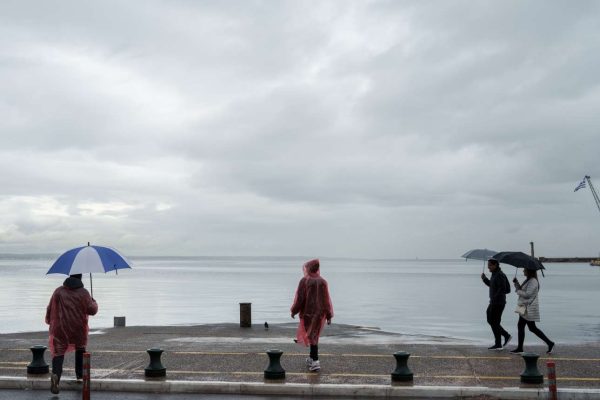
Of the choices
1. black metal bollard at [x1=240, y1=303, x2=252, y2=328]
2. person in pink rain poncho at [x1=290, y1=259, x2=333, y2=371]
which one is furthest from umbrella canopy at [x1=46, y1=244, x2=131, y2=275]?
black metal bollard at [x1=240, y1=303, x2=252, y2=328]

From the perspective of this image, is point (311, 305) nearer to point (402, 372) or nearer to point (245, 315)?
point (402, 372)

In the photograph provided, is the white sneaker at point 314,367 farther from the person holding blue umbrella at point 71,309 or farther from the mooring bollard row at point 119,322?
the mooring bollard row at point 119,322

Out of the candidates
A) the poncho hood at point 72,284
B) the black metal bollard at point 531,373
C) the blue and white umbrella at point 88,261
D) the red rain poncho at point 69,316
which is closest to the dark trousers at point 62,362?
the red rain poncho at point 69,316

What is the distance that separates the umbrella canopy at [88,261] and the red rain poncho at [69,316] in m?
0.21

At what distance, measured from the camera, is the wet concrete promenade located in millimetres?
11055

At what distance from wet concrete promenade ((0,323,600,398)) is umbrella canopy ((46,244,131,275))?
176 cm

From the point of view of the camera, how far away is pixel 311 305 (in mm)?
12133

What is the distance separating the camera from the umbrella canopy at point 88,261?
1057cm

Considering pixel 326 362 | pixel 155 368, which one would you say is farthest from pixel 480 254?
pixel 155 368

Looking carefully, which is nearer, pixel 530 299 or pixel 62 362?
pixel 62 362

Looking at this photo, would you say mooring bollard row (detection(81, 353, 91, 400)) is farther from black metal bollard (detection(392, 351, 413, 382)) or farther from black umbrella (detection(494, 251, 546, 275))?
black umbrella (detection(494, 251, 546, 275))

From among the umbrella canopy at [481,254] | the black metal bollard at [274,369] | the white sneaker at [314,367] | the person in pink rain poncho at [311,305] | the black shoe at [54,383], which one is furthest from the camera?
the umbrella canopy at [481,254]

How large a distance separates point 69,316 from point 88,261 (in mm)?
860

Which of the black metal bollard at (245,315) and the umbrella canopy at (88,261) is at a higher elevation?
the umbrella canopy at (88,261)
